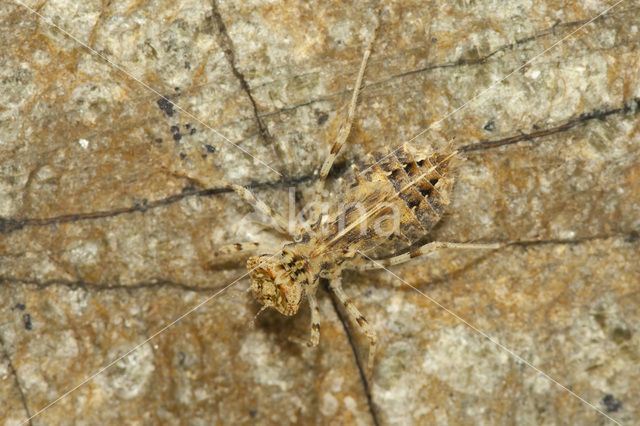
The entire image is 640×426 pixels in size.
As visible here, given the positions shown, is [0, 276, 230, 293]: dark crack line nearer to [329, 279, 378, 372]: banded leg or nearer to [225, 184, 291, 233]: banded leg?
[225, 184, 291, 233]: banded leg

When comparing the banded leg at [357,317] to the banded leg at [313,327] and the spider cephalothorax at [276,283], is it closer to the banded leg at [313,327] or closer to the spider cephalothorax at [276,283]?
the banded leg at [313,327]

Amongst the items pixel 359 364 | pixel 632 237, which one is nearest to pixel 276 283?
pixel 359 364

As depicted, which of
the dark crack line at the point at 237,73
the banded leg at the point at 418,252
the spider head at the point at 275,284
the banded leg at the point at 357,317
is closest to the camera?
the spider head at the point at 275,284

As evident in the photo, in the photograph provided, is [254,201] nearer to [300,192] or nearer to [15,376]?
[300,192]

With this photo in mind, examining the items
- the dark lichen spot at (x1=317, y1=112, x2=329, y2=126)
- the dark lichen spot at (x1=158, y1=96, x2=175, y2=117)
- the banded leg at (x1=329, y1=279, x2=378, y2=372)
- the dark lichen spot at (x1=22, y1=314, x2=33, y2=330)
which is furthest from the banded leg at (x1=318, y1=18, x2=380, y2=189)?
the dark lichen spot at (x1=22, y1=314, x2=33, y2=330)

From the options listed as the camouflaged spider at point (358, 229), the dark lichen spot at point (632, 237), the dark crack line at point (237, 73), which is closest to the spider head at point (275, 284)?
the camouflaged spider at point (358, 229)

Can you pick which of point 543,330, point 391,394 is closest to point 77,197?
point 391,394
